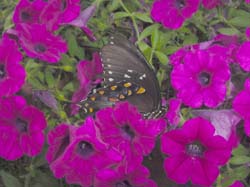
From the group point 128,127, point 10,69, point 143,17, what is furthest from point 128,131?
point 143,17

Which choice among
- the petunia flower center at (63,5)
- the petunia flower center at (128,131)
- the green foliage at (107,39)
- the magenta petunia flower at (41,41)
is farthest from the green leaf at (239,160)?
the petunia flower center at (63,5)

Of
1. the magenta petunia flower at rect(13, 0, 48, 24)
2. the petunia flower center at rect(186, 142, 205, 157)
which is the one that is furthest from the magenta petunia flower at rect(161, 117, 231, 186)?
the magenta petunia flower at rect(13, 0, 48, 24)

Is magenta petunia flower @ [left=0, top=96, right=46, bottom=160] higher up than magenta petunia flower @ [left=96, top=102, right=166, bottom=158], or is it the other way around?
magenta petunia flower @ [left=96, top=102, right=166, bottom=158]

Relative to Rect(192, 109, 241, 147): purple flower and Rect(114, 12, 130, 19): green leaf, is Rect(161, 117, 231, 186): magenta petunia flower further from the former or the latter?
Rect(114, 12, 130, 19): green leaf

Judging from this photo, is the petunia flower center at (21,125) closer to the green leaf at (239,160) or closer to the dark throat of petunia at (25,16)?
the dark throat of petunia at (25,16)

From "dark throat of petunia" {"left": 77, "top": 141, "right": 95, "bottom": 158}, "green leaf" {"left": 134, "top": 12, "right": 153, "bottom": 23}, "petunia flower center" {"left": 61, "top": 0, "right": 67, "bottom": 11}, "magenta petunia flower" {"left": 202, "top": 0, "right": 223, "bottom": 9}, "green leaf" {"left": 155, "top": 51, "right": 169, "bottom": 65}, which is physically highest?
"petunia flower center" {"left": 61, "top": 0, "right": 67, "bottom": 11}

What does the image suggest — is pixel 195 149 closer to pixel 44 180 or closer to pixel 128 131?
pixel 128 131

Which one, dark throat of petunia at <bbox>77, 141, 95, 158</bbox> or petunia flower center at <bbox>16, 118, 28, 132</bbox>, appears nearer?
dark throat of petunia at <bbox>77, 141, 95, 158</bbox>
